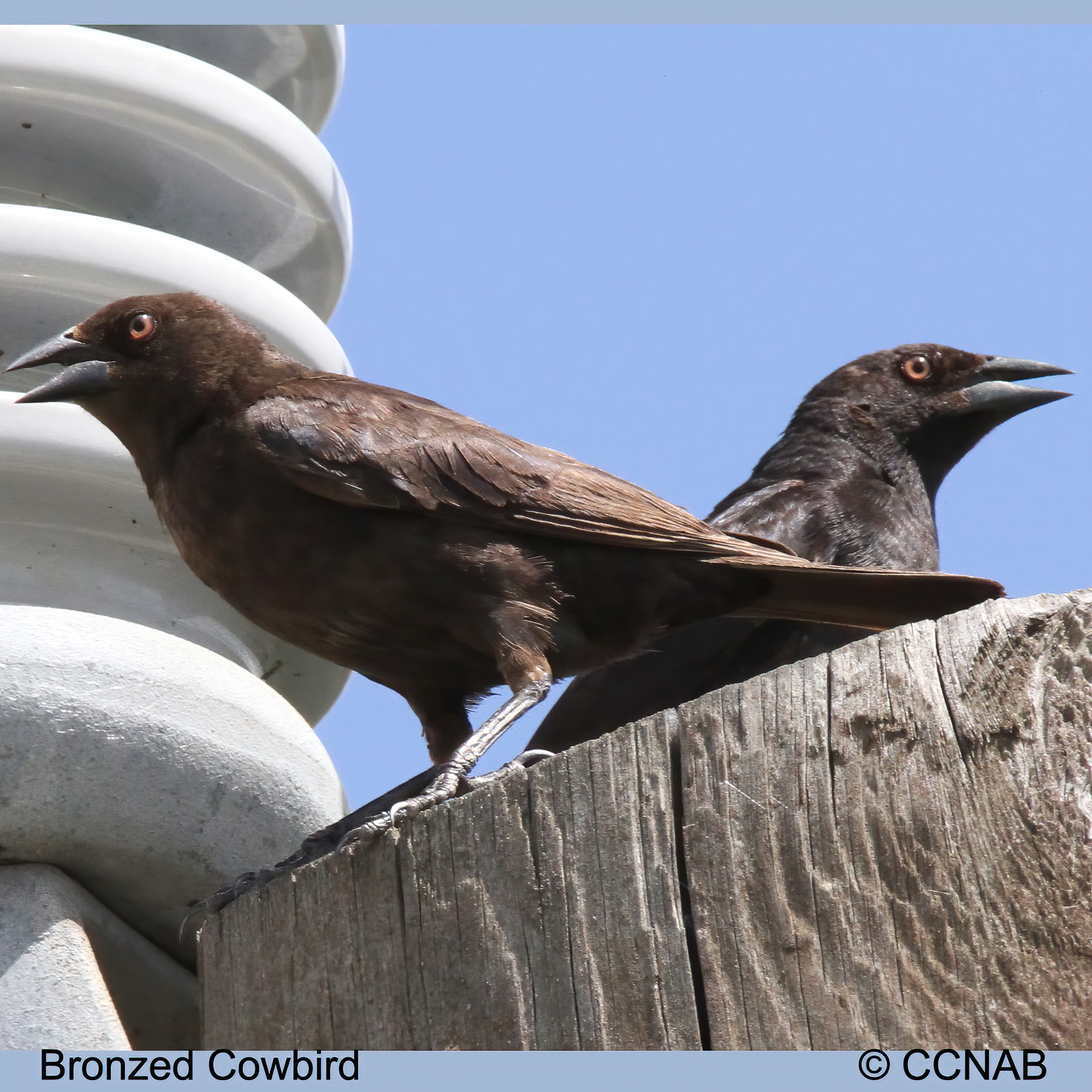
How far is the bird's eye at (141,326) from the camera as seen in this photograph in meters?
4.11

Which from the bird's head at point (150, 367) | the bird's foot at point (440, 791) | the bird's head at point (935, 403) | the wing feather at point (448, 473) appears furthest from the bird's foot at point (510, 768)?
the bird's head at point (935, 403)

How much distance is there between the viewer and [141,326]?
4.12 metres

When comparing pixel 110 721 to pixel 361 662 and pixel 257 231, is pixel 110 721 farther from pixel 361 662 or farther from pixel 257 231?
pixel 257 231

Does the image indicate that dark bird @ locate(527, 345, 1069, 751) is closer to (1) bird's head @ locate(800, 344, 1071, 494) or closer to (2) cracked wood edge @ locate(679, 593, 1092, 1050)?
(1) bird's head @ locate(800, 344, 1071, 494)

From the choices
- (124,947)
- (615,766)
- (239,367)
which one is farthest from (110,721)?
(615,766)

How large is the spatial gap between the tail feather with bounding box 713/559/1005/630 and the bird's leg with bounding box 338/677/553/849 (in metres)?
0.60

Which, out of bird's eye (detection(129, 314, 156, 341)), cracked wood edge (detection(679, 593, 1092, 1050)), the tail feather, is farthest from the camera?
bird's eye (detection(129, 314, 156, 341))

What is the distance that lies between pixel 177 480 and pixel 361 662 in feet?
1.91

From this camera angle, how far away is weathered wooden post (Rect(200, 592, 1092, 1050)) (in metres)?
2.39

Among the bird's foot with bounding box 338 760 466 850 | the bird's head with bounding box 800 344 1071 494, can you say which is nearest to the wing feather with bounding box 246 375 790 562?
the bird's foot with bounding box 338 760 466 850

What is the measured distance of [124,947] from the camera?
11.8ft

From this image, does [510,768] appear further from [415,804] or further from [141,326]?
[141,326]

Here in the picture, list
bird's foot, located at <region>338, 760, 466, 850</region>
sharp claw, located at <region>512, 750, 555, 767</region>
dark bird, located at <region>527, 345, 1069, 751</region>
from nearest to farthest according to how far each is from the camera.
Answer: bird's foot, located at <region>338, 760, 466, 850</region> < sharp claw, located at <region>512, 750, 555, 767</region> < dark bird, located at <region>527, 345, 1069, 751</region>

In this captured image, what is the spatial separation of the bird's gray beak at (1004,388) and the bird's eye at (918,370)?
137 millimetres
